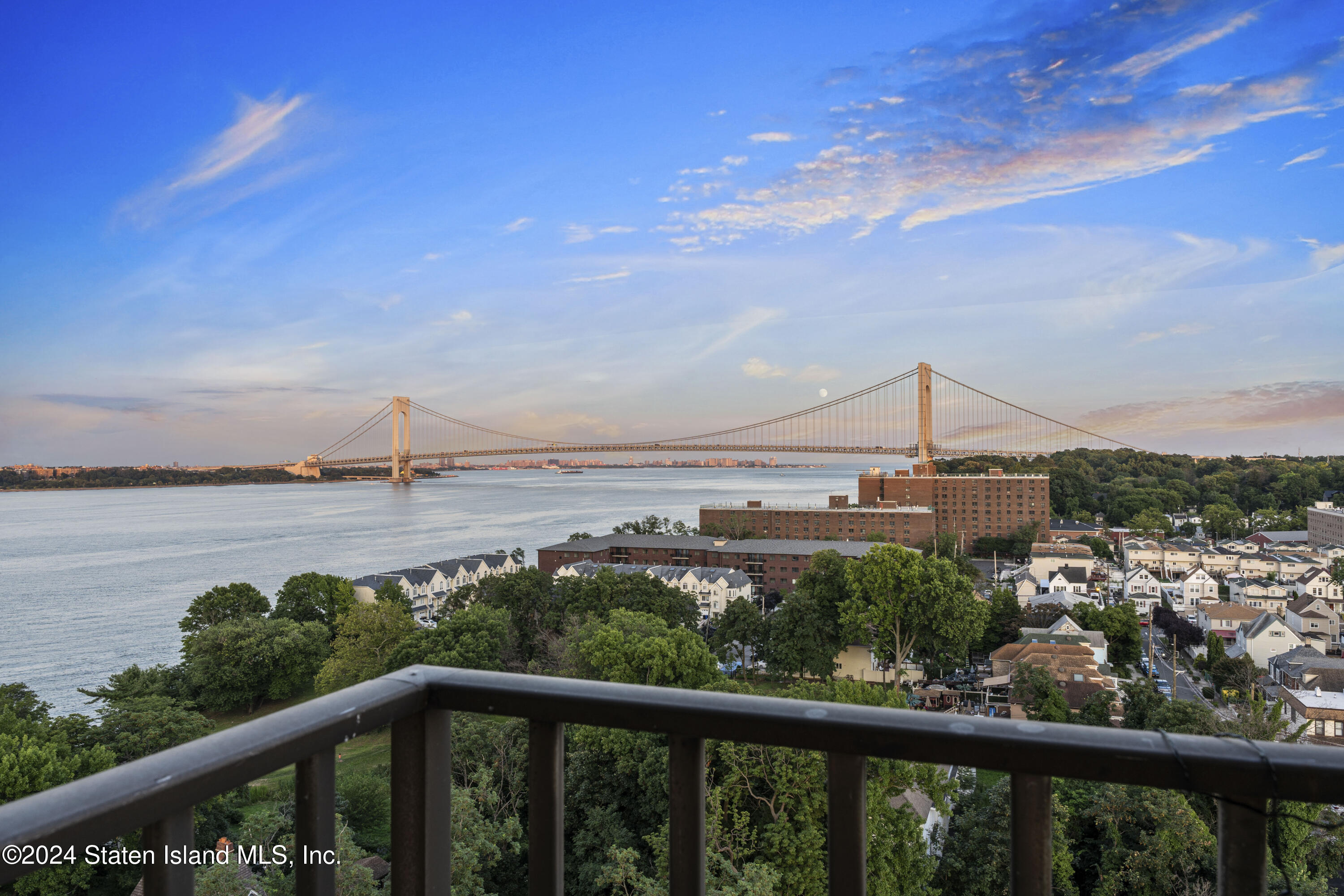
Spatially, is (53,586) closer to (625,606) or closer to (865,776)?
(625,606)

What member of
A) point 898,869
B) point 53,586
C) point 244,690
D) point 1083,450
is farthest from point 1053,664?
point 1083,450

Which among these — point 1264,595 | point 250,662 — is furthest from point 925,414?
point 250,662

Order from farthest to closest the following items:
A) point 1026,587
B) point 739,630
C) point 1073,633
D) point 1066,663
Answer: point 1026,587 < point 739,630 < point 1073,633 < point 1066,663

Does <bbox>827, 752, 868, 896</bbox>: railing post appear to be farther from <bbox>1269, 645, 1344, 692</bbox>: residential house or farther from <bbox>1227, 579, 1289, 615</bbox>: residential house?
<bbox>1227, 579, 1289, 615</bbox>: residential house

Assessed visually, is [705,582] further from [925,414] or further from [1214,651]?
[925,414]

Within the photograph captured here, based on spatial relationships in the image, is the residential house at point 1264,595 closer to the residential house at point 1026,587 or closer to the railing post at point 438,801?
the residential house at point 1026,587

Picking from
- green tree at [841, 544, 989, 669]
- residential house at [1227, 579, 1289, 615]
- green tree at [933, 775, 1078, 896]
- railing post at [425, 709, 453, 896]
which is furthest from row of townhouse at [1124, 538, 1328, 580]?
railing post at [425, 709, 453, 896]

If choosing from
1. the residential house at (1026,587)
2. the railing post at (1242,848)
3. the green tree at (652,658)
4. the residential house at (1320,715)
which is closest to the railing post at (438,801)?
the railing post at (1242,848)
